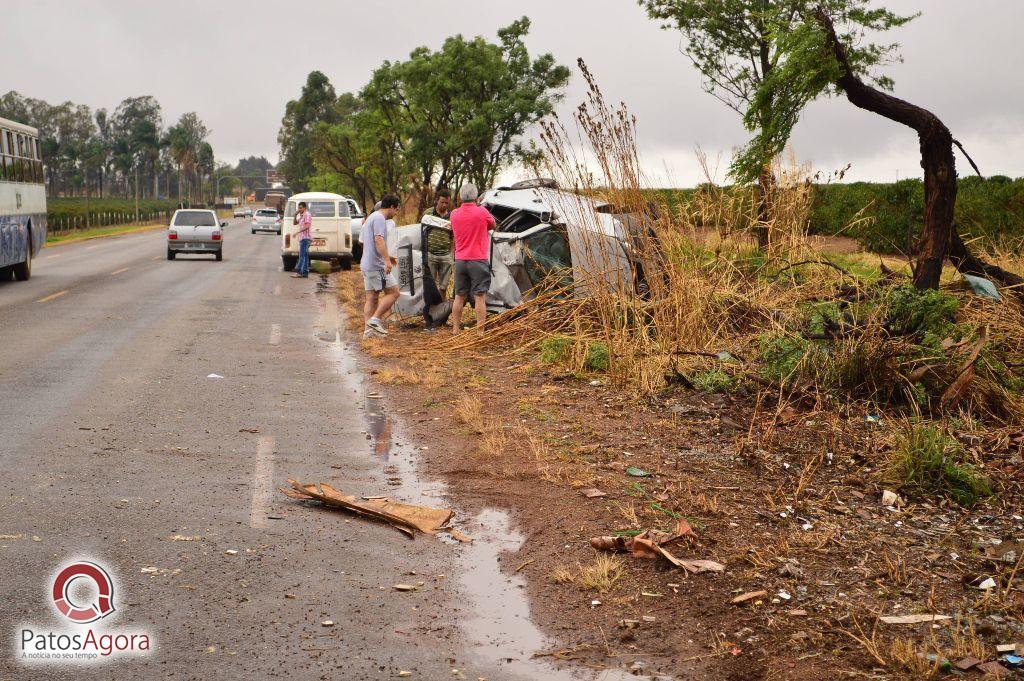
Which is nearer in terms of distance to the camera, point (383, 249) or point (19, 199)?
point (383, 249)

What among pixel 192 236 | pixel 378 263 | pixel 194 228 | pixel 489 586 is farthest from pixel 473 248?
pixel 194 228

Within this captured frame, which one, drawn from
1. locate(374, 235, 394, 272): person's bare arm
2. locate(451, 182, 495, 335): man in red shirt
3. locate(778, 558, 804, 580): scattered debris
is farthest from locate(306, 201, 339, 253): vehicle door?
locate(778, 558, 804, 580): scattered debris

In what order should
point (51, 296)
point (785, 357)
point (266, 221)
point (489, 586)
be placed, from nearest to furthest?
point (489, 586) < point (785, 357) < point (51, 296) < point (266, 221)

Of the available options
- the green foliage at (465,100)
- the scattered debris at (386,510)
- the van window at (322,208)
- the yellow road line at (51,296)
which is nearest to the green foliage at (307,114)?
the green foliage at (465,100)

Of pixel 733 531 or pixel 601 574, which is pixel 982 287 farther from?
pixel 601 574

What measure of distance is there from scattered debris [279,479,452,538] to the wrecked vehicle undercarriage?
17.3ft

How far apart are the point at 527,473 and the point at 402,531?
1318 mm

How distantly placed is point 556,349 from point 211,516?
5.68 metres

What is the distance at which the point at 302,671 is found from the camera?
12.5ft

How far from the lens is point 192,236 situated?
112ft

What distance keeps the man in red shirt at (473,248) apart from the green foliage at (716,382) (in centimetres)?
441

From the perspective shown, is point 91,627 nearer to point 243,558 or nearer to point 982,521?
point 243,558

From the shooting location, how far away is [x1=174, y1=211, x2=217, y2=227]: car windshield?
34.5 m

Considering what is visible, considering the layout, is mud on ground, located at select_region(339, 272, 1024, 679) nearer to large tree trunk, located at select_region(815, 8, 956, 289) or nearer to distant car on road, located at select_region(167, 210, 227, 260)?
large tree trunk, located at select_region(815, 8, 956, 289)
